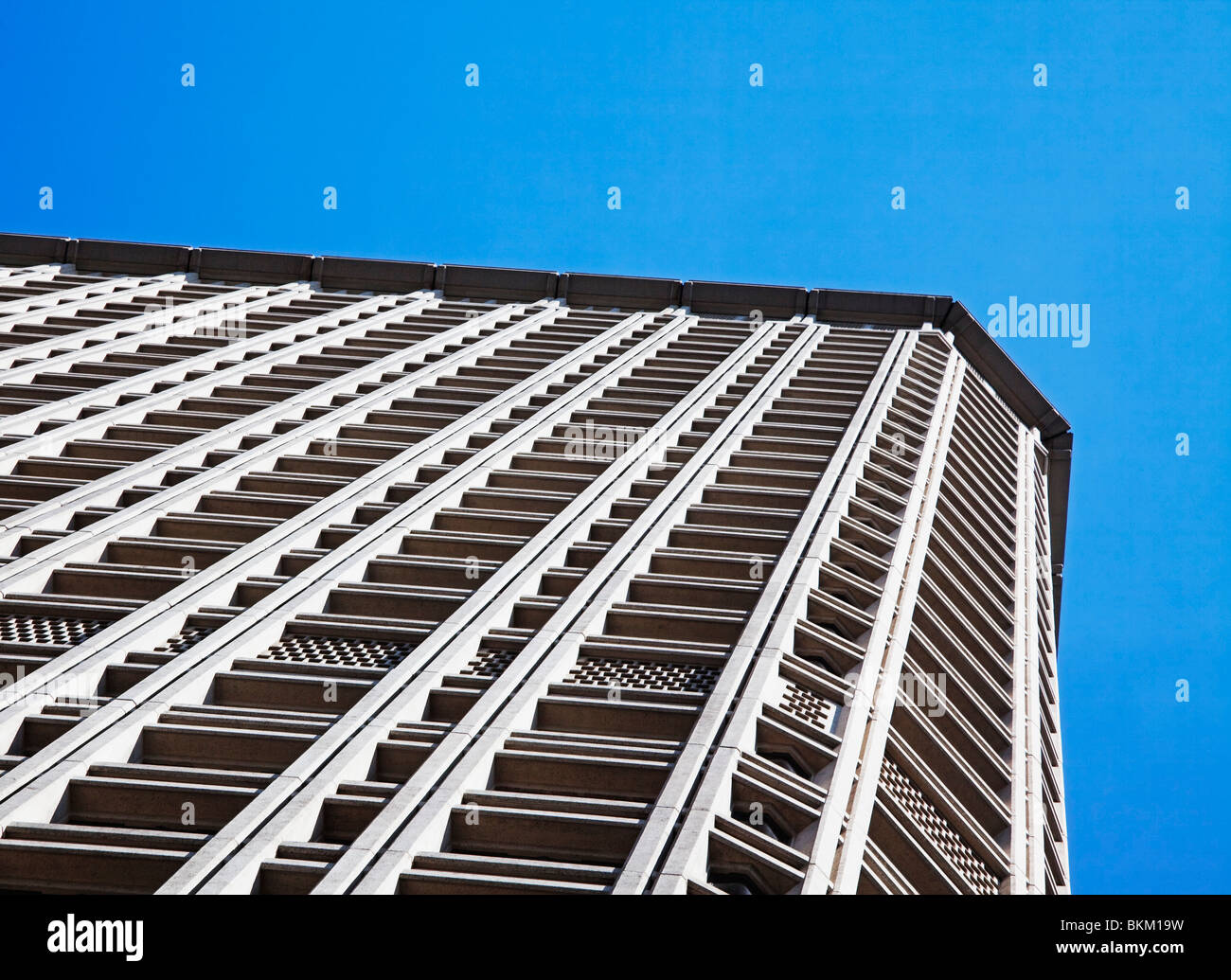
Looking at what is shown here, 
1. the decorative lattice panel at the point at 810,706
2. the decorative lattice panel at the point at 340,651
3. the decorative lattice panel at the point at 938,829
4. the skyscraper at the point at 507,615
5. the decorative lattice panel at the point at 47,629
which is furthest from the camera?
the decorative lattice panel at the point at 340,651

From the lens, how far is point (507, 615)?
24.4 meters

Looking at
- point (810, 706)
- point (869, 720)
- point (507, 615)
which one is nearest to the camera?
point (810, 706)

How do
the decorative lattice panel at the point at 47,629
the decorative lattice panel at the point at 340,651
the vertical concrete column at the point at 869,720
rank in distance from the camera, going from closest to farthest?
the vertical concrete column at the point at 869,720, the decorative lattice panel at the point at 47,629, the decorative lattice panel at the point at 340,651

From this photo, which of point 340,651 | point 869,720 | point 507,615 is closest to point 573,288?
point 507,615

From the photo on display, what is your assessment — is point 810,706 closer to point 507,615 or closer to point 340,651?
point 507,615

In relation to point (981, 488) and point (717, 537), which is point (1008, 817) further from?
point (981, 488)

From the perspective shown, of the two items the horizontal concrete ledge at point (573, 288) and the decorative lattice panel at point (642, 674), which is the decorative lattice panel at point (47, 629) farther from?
the horizontal concrete ledge at point (573, 288)

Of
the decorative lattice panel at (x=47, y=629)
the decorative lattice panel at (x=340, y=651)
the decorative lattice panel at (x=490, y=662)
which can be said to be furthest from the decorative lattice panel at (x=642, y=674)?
the decorative lattice panel at (x=47, y=629)

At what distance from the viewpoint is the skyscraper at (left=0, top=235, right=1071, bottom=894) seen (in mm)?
17312

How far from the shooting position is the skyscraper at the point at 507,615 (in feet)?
56.8

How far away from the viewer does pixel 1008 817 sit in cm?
2544

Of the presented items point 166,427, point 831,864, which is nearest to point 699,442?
point 166,427

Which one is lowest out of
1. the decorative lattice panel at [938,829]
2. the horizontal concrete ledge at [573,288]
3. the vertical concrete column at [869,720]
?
the decorative lattice panel at [938,829]
